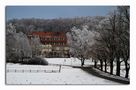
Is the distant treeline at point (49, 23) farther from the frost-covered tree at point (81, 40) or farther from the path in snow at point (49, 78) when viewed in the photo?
the path in snow at point (49, 78)

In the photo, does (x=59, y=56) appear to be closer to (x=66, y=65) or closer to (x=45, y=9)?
(x=66, y=65)

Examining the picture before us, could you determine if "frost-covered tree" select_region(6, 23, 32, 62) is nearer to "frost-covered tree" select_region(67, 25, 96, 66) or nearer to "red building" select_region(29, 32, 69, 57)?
"red building" select_region(29, 32, 69, 57)

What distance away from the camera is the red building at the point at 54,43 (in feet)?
27.2

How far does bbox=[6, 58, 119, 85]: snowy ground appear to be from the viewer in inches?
326

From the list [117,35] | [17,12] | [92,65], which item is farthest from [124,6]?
[17,12]

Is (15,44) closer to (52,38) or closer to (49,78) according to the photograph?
(52,38)

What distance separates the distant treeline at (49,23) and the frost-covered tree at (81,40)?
11 centimetres

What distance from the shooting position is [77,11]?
8.27 meters

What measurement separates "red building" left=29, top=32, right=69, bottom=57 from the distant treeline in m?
0.07

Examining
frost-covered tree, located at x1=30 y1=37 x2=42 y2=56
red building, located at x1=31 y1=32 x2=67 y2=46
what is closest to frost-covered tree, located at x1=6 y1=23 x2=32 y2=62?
frost-covered tree, located at x1=30 y1=37 x2=42 y2=56

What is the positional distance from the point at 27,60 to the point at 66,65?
0.55 m

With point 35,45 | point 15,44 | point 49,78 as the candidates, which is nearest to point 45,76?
point 49,78

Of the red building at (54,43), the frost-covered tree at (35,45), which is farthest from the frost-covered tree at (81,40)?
the frost-covered tree at (35,45)

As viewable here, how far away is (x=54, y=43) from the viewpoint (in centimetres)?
837
